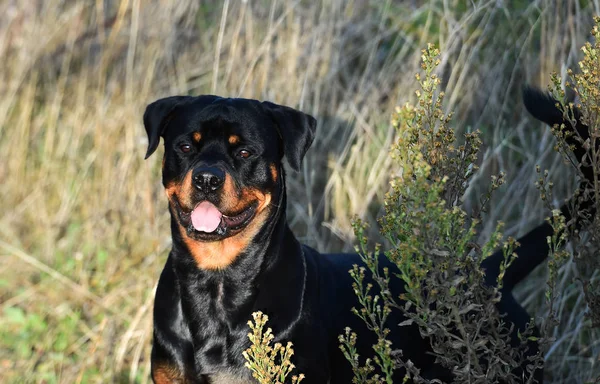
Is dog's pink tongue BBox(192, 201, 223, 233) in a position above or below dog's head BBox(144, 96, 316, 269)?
below

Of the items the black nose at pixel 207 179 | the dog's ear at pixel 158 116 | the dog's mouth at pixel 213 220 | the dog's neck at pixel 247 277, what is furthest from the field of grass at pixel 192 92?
the black nose at pixel 207 179

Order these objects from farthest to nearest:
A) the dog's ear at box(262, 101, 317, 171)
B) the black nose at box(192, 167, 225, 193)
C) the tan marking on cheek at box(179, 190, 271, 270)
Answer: the dog's ear at box(262, 101, 317, 171)
the tan marking on cheek at box(179, 190, 271, 270)
the black nose at box(192, 167, 225, 193)

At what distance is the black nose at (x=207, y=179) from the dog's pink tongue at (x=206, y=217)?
68 mm

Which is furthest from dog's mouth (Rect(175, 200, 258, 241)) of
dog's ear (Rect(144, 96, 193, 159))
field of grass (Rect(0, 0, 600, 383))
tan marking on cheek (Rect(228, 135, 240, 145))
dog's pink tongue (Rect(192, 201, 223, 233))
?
field of grass (Rect(0, 0, 600, 383))

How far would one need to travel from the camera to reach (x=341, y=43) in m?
5.02

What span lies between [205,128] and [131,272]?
1866 mm

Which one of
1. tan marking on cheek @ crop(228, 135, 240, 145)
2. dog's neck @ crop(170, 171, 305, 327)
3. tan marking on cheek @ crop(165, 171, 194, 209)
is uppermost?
tan marking on cheek @ crop(228, 135, 240, 145)

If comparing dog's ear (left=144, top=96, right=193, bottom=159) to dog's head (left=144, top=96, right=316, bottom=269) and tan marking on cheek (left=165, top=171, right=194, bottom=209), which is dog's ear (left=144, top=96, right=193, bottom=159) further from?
tan marking on cheek (left=165, top=171, right=194, bottom=209)

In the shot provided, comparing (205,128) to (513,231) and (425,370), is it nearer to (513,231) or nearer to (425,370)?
(425,370)

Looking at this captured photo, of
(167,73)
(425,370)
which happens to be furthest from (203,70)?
(425,370)

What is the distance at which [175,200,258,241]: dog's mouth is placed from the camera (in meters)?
3.12

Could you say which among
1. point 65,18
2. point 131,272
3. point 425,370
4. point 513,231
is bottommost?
point 131,272

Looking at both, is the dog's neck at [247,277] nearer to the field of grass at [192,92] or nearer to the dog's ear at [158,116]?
the dog's ear at [158,116]

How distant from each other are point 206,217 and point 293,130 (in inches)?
19.1
